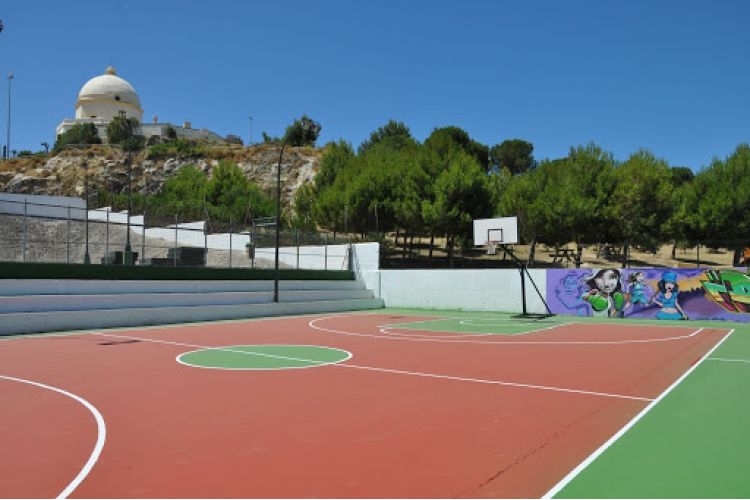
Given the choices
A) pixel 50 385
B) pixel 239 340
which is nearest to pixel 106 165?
pixel 239 340

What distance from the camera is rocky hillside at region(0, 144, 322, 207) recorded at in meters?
88.9

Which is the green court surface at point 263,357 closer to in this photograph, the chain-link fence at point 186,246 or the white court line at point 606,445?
A: the white court line at point 606,445

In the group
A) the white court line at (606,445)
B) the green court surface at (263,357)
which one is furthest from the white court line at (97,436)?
the white court line at (606,445)

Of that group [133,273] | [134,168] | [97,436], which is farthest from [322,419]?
[134,168]

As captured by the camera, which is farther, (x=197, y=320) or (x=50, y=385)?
(x=197, y=320)

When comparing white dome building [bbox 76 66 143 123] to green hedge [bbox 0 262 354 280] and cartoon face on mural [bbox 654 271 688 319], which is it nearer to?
green hedge [bbox 0 262 354 280]

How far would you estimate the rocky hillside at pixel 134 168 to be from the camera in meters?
88.9

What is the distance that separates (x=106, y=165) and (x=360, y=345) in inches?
3473

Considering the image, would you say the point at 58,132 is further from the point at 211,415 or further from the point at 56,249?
the point at 211,415

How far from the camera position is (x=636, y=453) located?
6.12m

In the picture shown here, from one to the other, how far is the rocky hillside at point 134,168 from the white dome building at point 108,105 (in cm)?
1486

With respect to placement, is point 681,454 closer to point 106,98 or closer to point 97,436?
point 97,436

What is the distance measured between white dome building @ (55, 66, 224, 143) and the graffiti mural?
9531 cm

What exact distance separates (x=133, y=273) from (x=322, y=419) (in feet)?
63.6
